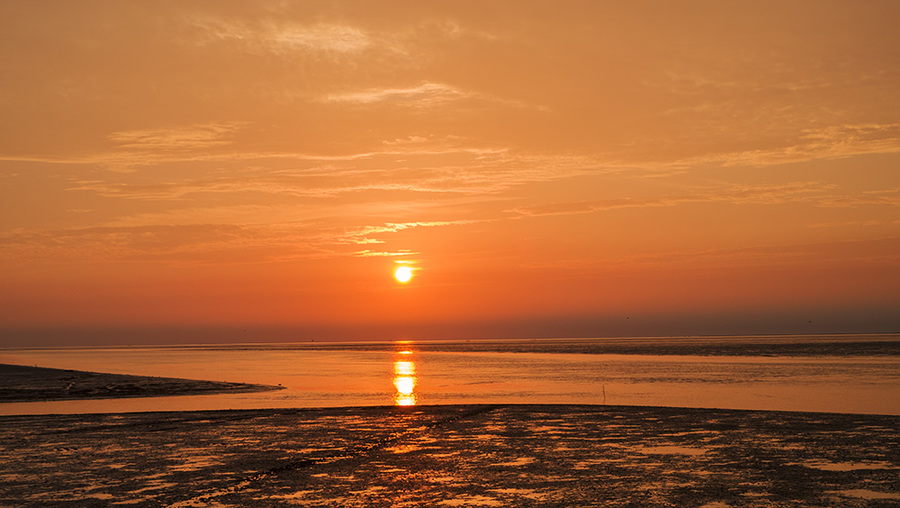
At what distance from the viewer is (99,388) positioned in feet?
155

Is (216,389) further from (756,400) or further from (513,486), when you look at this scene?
(513,486)

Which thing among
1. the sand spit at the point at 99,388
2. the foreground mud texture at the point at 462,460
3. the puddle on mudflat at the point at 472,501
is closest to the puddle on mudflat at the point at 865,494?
the foreground mud texture at the point at 462,460

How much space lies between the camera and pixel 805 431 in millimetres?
22531

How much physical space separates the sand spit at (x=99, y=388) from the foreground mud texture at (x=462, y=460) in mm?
14462

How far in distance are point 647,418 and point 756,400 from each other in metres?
11.4

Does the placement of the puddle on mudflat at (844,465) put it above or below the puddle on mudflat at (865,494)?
below

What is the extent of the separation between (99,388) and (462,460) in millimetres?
35850

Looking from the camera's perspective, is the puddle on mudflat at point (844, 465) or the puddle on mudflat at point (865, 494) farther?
the puddle on mudflat at point (844, 465)

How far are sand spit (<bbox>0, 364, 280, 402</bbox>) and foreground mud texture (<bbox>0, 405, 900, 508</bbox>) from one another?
1446 centimetres

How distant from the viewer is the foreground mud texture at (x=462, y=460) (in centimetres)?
1405

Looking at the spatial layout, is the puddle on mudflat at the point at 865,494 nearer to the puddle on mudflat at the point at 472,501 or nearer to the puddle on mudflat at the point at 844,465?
the puddle on mudflat at the point at 844,465

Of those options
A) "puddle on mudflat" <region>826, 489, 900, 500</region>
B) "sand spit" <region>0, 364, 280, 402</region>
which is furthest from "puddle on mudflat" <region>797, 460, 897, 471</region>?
"sand spit" <region>0, 364, 280, 402</region>

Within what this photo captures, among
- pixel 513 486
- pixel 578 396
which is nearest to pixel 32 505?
pixel 513 486

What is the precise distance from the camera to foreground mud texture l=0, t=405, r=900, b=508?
14055 mm
